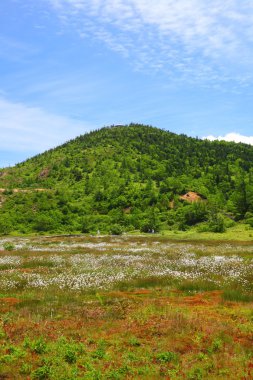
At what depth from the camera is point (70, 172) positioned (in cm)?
13025

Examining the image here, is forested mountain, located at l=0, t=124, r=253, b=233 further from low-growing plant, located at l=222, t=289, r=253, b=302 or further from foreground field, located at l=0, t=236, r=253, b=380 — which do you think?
low-growing plant, located at l=222, t=289, r=253, b=302

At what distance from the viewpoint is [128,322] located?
1492 centimetres

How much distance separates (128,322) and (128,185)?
100189mm

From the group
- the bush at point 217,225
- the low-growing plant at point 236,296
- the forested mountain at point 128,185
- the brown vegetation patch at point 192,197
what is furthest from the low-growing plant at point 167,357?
the brown vegetation patch at point 192,197

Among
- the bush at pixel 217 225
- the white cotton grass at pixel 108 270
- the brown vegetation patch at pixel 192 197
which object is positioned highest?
the brown vegetation patch at pixel 192 197

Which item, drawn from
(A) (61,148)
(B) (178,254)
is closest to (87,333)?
(B) (178,254)

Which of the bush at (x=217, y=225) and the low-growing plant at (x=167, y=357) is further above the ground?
the bush at (x=217, y=225)

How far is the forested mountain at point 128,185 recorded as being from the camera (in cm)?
8738

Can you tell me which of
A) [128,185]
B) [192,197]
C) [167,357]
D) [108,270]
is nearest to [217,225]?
[192,197]

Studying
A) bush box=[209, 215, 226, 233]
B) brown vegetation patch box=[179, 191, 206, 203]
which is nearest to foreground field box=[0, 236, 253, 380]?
bush box=[209, 215, 226, 233]

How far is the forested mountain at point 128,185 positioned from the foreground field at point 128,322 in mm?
47616

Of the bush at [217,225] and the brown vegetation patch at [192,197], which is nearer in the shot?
the bush at [217,225]

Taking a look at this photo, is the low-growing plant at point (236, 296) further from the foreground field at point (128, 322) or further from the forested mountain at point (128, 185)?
the forested mountain at point (128, 185)

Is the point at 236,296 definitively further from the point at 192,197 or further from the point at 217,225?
the point at 192,197
